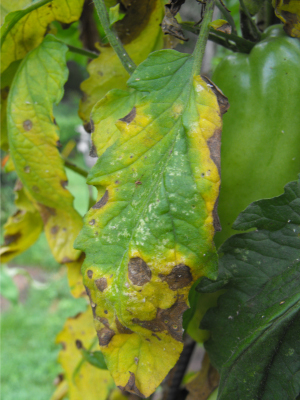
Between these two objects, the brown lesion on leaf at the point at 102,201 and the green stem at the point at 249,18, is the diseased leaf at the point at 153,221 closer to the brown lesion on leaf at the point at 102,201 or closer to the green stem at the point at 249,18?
the brown lesion on leaf at the point at 102,201

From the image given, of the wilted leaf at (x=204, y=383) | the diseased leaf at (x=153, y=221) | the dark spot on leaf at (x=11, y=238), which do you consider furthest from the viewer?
the dark spot on leaf at (x=11, y=238)

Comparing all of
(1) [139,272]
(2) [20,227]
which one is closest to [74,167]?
(2) [20,227]

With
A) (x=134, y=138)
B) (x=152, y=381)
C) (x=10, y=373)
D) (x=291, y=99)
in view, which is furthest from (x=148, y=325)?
(x=10, y=373)

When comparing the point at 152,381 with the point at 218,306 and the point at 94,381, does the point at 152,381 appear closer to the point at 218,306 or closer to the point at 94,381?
the point at 218,306

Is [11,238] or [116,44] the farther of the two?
[11,238]

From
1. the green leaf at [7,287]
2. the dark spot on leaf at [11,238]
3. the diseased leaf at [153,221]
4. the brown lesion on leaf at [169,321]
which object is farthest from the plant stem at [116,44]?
the green leaf at [7,287]

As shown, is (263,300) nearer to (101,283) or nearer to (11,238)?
(101,283)
